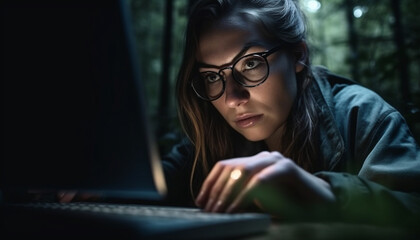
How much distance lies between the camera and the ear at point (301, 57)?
2.15 metres

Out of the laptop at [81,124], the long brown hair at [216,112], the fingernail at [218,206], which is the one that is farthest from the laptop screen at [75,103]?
the long brown hair at [216,112]

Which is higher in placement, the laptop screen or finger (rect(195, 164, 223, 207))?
the laptop screen

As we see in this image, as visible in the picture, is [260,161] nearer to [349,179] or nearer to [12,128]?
[349,179]

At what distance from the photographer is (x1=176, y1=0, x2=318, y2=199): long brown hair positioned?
198cm

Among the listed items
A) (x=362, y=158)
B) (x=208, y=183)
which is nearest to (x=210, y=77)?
(x=362, y=158)

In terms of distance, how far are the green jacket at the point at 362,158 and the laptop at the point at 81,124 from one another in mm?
406

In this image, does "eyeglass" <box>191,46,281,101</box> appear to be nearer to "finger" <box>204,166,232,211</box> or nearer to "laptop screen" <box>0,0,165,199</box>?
"finger" <box>204,166,232,211</box>

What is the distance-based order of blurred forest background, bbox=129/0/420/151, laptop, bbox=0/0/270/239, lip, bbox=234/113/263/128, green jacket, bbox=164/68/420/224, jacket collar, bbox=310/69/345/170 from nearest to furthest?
laptop, bbox=0/0/270/239 < green jacket, bbox=164/68/420/224 < jacket collar, bbox=310/69/345/170 < lip, bbox=234/113/263/128 < blurred forest background, bbox=129/0/420/151

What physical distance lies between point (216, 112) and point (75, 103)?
1.65 m

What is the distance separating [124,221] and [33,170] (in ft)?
1.15

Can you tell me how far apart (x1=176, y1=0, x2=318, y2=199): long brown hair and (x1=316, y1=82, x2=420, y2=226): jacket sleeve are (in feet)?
0.68

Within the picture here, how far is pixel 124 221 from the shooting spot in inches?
26.9

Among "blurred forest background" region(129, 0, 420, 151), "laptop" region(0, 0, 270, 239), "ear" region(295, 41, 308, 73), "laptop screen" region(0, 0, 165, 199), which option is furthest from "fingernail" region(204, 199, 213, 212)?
"blurred forest background" region(129, 0, 420, 151)

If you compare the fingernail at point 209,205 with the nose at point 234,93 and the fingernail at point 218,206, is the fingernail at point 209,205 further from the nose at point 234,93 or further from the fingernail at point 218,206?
the nose at point 234,93
